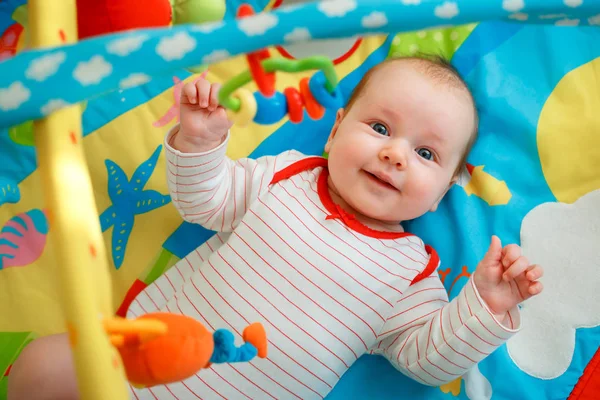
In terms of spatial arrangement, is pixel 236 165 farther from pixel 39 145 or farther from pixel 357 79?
pixel 39 145

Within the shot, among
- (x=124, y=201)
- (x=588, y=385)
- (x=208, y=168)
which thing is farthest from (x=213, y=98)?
(x=588, y=385)

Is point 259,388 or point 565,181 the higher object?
point 565,181

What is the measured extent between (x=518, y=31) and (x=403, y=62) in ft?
1.28

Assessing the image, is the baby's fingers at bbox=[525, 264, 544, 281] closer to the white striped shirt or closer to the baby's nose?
the white striped shirt

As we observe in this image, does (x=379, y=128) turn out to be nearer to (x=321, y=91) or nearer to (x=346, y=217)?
(x=346, y=217)

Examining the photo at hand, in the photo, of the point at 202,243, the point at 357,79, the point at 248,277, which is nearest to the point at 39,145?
the point at 248,277

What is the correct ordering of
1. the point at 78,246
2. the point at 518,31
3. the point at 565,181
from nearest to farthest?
the point at 78,246, the point at 565,181, the point at 518,31

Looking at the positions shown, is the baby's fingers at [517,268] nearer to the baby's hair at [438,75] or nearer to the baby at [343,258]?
the baby at [343,258]

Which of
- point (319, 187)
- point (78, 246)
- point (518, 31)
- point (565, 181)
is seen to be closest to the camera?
point (78, 246)

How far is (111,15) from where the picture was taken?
0.82 meters

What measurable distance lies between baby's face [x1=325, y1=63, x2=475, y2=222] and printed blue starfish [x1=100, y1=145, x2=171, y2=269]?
0.34 m

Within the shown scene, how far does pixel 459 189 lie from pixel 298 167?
32cm

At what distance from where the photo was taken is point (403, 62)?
907 millimetres

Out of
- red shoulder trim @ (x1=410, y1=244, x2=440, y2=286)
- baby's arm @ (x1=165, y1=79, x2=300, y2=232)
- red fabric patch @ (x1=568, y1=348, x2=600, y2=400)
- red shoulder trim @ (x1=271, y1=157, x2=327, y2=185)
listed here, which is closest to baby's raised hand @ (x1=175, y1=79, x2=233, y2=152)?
baby's arm @ (x1=165, y1=79, x2=300, y2=232)
